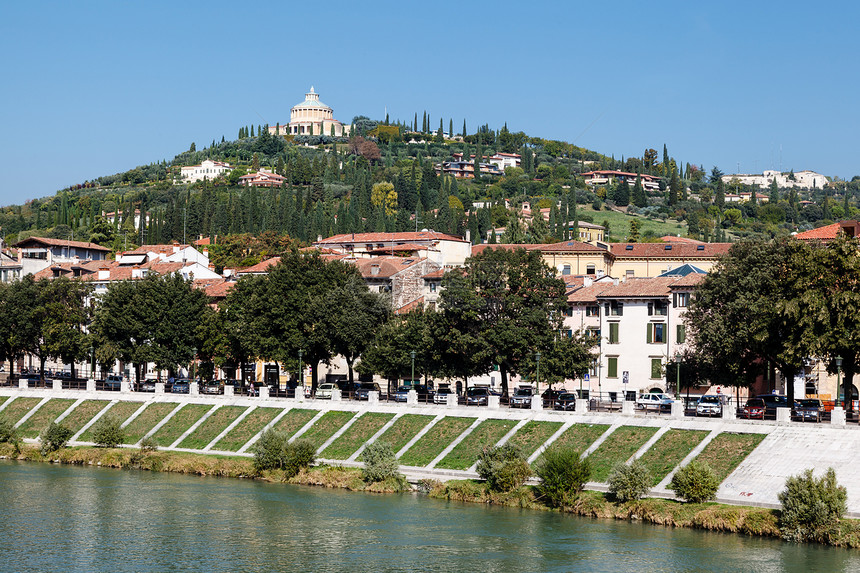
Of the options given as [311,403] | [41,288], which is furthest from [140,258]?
[311,403]

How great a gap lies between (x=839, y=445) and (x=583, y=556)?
15.4 metres

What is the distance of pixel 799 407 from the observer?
5853 cm

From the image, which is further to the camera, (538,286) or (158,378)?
(158,378)

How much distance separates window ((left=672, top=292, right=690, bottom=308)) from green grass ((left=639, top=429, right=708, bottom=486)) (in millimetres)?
28905

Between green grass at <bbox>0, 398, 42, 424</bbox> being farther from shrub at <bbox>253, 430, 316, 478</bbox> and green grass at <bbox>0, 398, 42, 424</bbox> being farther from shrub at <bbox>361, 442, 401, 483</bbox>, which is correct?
shrub at <bbox>361, 442, 401, 483</bbox>

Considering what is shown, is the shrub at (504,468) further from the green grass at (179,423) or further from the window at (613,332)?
the window at (613,332)

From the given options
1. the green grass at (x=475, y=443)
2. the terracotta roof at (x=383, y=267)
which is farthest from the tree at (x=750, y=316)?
the terracotta roof at (x=383, y=267)

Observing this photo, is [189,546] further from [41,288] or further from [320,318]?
[41,288]

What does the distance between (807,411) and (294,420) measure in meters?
31.7

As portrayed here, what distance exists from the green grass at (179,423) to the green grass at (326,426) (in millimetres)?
10246

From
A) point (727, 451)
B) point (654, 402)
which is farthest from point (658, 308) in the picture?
point (727, 451)

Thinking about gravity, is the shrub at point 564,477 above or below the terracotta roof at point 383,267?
below

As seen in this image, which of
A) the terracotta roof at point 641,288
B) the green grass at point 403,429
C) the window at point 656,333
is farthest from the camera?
the terracotta roof at point 641,288

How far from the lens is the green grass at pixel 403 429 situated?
6344 cm
